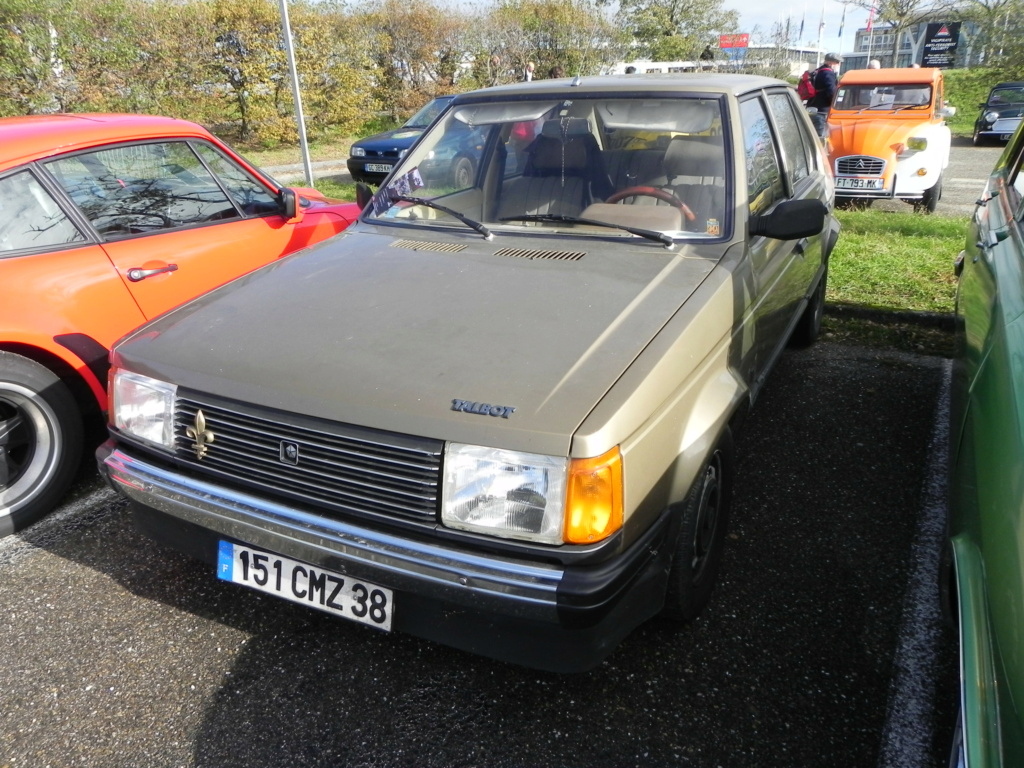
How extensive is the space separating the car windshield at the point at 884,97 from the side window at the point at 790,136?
23.4ft

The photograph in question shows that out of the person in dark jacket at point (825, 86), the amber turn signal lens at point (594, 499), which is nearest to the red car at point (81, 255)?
the amber turn signal lens at point (594, 499)

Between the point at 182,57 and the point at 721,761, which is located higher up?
the point at 182,57

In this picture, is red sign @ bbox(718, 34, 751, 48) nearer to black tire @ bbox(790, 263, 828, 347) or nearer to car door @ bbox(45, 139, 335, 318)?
black tire @ bbox(790, 263, 828, 347)

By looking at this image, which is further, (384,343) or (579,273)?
(579,273)

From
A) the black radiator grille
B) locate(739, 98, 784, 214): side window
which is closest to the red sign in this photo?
locate(739, 98, 784, 214): side window

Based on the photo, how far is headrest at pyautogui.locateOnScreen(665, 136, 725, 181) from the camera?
3121mm

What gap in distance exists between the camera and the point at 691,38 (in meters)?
35.2

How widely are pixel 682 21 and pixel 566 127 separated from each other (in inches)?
1457

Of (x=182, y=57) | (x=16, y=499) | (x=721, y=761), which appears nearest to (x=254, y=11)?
(x=182, y=57)

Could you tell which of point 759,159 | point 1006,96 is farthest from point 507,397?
point 1006,96

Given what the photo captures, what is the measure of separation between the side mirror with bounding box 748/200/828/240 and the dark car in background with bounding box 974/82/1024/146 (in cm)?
1696

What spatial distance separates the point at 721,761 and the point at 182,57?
1547 cm

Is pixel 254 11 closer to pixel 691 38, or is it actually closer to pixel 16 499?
pixel 16 499

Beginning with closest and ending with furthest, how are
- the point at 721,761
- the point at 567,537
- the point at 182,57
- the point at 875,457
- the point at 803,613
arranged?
the point at 567,537, the point at 721,761, the point at 803,613, the point at 875,457, the point at 182,57
